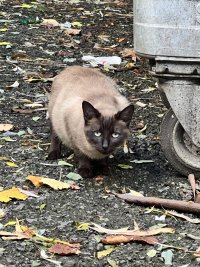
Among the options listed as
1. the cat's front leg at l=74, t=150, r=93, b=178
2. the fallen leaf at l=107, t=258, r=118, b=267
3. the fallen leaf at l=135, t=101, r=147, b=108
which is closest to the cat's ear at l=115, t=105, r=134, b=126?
the cat's front leg at l=74, t=150, r=93, b=178

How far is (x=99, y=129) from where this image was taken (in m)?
5.36

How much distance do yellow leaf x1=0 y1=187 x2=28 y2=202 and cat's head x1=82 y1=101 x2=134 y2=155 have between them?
665mm

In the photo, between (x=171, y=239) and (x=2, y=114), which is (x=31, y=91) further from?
(x=171, y=239)

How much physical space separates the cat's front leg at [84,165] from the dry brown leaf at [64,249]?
1.20 meters

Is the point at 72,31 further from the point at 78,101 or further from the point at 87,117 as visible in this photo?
the point at 87,117

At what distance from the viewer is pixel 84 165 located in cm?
559

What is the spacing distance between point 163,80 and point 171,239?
119 centimetres

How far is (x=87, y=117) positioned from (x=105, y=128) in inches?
6.0

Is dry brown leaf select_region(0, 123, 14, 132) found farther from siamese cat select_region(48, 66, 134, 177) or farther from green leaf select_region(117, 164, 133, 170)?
green leaf select_region(117, 164, 133, 170)

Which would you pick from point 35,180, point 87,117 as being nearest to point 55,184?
point 35,180

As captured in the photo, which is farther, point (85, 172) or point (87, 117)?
point (85, 172)

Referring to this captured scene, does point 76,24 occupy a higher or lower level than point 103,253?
lower

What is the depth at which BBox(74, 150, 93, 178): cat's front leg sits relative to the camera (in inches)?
218

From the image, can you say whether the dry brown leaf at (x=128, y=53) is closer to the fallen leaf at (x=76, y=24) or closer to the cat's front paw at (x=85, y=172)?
the fallen leaf at (x=76, y=24)
